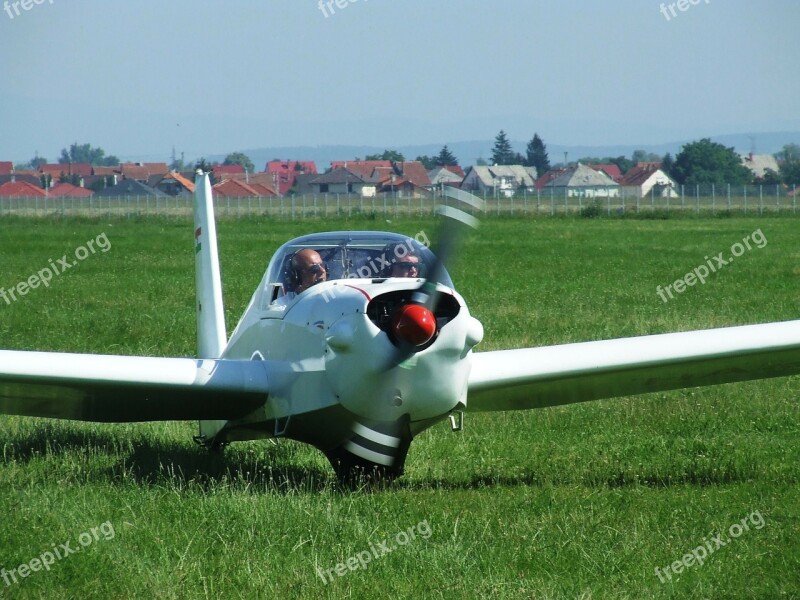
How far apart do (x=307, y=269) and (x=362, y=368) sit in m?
1.29

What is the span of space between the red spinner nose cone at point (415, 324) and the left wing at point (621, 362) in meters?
1.64

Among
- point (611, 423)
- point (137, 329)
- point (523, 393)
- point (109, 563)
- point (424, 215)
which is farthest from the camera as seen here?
point (424, 215)

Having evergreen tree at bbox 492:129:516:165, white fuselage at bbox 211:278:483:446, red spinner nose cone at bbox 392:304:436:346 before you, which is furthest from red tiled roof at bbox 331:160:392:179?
red spinner nose cone at bbox 392:304:436:346

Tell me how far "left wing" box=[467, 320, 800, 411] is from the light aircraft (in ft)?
0.04

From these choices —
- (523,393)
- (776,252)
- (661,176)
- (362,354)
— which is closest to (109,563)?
(362,354)

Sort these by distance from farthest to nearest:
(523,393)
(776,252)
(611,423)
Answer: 1. (776,252)
2. (611,423)
3. (523,393)

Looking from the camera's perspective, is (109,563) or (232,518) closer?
(109,563)

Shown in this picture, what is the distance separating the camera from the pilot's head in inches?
307

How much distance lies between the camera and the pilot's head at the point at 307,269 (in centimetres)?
781

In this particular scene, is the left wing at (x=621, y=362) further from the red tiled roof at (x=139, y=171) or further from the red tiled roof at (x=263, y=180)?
the red tiled roof at (x=139, y=171)

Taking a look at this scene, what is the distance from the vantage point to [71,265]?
29.5 metres

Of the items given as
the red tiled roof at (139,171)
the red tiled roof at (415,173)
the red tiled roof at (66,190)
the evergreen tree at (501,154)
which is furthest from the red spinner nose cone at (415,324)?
the red tiled roof at (66,190)

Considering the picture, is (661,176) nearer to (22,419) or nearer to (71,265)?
(71,265)

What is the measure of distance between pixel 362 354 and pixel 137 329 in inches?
451
